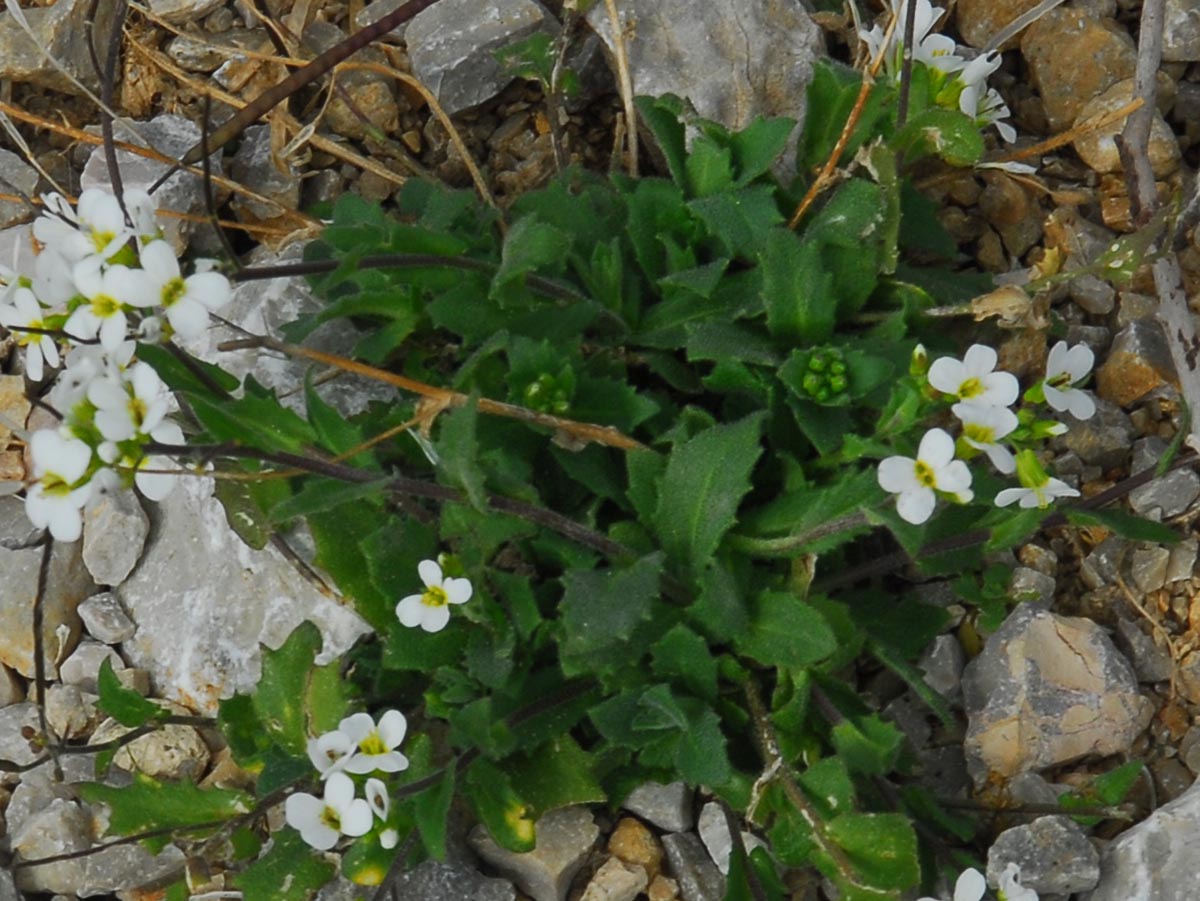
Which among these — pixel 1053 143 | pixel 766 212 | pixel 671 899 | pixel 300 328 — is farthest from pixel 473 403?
pixel 1053 143

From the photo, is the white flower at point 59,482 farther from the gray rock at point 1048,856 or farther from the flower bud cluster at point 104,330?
the gray rock at point 1048,856

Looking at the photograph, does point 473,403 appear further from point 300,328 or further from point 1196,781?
point 1196,781

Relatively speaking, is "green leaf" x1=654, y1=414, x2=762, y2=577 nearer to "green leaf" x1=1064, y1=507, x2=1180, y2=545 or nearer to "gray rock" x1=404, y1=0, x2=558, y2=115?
"green leaf" x1=1064, y1=507, x2=1180, y2=545

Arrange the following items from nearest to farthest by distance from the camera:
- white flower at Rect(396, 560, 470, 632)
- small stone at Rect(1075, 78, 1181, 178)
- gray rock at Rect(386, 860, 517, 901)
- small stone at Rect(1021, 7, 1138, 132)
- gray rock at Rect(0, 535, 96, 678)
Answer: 1. white flower at Rect(396, 560, 470, 632)
2. gray rock at Rect(386, 860, 517, 901)
3. gray rock at Rect(0, 535, 96, 678)
4. small stone at Rect(1075, 78, 1181, 178)
5. small stone at Rect(1021, 7, 1138, 132)

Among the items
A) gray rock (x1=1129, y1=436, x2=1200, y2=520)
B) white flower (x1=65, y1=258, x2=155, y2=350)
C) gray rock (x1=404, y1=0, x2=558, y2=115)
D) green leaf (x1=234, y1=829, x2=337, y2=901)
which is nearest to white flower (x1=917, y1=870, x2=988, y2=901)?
gray rock (x1=1129, y1=436, x2=1200, y2=520)

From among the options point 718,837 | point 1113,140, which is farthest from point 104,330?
point 1113,140

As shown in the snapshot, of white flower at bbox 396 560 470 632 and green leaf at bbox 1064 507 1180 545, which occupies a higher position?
white flower at bbox 396 560 470 632

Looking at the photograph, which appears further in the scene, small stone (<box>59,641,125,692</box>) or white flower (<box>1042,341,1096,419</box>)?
small stone (<box>59,641,125,692</box>)
